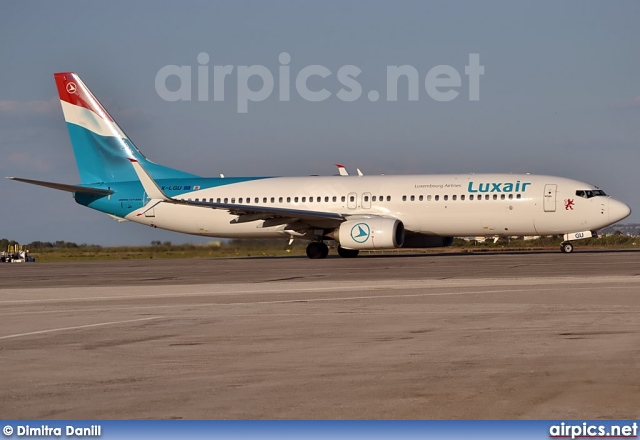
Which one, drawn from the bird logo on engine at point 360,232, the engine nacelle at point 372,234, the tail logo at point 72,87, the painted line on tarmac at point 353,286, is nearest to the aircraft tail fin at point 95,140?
the tail logo at point 72,87

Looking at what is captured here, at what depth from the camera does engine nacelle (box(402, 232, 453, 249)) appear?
39.4 metres

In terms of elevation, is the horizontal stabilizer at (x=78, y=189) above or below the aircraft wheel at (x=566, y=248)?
above

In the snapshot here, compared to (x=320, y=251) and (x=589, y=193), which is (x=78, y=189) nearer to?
(x=320, y=251)

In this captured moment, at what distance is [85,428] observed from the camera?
6.81 meters

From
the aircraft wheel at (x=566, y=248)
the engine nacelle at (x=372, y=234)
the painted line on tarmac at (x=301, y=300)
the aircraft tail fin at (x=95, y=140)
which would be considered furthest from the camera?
the aircraft tail fin at (x=95, y=140)

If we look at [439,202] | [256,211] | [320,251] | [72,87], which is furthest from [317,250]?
[72,87]

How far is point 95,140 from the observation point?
143ft

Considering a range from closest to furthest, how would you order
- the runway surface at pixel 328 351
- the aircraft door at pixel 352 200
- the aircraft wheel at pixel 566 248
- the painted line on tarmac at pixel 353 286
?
1. the runway surface at pixel 328 351
2. the painted line on tarmac at pixel 353 286
3. the aircraft wheel at pixel 566 248
4. the aircraft door at pixel 352 200

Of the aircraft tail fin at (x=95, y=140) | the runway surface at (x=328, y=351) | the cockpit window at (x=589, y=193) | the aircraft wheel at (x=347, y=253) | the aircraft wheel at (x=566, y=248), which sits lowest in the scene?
the runway surface at (x=328, y=351)

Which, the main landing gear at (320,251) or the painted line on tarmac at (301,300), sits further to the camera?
the main landing gear at (320,251)

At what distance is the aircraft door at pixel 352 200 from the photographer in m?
39.4

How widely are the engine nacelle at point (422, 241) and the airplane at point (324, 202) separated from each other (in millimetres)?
41

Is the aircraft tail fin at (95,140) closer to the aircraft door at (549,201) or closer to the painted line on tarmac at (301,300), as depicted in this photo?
the aircraft door at (549,201)

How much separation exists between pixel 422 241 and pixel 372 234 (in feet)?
12.9
